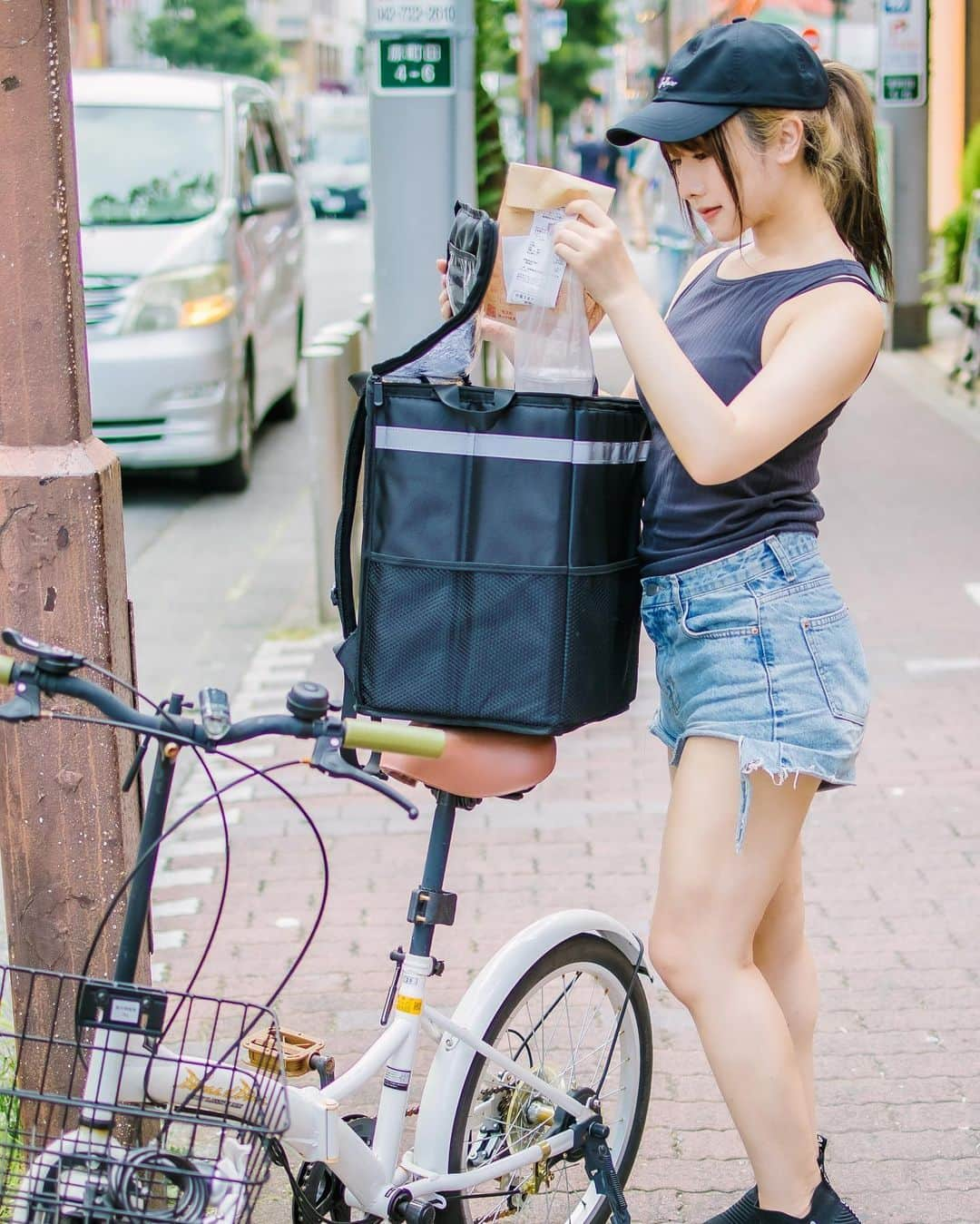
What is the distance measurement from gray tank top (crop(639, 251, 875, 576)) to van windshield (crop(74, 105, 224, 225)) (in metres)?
7.34

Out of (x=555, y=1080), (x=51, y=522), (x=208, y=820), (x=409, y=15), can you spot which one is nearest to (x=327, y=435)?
(x=409, y=15)

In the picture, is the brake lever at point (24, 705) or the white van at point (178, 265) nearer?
the brake lever at point (24, 705)

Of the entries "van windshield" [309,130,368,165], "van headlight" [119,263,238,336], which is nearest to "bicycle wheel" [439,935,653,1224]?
"van headlight" [119,263,238,336]

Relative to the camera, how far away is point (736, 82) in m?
2.35

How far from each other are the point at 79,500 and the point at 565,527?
80 cm

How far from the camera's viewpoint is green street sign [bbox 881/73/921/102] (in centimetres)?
1295

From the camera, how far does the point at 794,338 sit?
2324 mm

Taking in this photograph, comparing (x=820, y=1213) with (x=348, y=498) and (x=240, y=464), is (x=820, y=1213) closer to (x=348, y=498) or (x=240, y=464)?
(x=348, y=498)

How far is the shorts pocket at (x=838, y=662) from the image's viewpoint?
8.09 ft

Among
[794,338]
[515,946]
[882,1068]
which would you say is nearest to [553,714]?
[515,946]

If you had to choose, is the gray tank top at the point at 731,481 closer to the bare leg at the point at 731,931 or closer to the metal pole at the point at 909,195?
the bare leg at the point at 731,931

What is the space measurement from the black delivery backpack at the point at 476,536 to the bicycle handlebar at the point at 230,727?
19.7 inches

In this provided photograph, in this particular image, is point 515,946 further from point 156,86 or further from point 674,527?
point 156,86

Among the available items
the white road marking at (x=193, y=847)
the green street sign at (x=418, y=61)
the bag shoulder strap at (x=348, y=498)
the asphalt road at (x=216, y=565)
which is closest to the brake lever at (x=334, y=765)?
the bag shoulder strap at (x=348, y=498)
